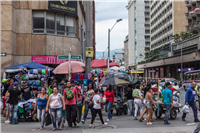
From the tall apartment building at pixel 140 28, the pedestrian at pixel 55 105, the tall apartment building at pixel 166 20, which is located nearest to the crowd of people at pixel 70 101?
the pedestrian at pixel 55 105

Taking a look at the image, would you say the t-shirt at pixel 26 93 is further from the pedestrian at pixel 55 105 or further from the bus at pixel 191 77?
the bus at pixel 191 77

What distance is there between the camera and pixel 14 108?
11.5m

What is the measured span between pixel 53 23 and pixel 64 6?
2113mm

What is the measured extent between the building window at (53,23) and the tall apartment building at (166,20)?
161 feet

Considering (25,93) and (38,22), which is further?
(38,22)

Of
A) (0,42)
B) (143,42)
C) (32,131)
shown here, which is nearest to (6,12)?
(0,42)

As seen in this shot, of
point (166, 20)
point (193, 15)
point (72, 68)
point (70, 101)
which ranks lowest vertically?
point (70, 101)

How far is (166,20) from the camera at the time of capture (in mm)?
76188

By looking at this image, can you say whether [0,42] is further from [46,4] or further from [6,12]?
[46,4]

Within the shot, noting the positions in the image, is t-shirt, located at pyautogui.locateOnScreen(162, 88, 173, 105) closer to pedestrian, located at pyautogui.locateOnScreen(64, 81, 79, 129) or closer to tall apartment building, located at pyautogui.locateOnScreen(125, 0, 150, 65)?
pedestrian, located at pyautogui.locateOnScreen(64, 81, 79, 129)

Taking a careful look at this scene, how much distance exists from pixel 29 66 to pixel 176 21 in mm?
60550

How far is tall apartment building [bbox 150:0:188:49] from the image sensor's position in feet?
226

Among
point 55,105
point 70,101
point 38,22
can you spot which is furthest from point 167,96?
point 38,22

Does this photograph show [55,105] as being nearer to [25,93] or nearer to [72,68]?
[25,93]
